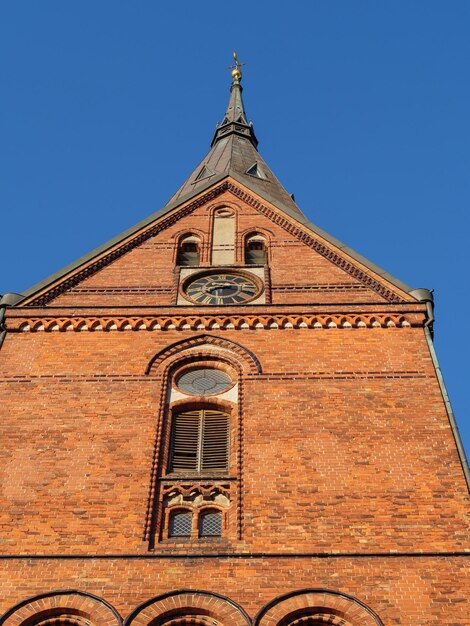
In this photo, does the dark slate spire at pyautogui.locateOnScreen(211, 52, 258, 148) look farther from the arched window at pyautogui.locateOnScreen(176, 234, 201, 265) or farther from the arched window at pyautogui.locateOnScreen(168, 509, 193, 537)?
the arched window at pyautogui.locateOnScreen(168, 509, 193, 537)

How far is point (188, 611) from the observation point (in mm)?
11125

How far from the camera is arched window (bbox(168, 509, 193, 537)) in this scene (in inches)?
489

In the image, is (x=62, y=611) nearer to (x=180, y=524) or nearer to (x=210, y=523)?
(x=180, y=524)

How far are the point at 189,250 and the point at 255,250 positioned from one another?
3.98 feet

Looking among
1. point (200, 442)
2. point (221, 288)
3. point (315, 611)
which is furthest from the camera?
point (221, 288)

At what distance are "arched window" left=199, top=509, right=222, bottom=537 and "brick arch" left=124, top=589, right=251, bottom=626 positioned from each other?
1249mm

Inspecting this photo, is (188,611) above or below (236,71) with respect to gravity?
below

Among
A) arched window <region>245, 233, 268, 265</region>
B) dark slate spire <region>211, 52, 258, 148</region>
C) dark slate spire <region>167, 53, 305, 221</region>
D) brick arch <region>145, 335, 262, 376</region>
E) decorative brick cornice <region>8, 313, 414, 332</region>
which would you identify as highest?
dark slate spire <region>211, 52, 258, 148</region>

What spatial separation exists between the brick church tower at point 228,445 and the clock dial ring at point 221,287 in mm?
49

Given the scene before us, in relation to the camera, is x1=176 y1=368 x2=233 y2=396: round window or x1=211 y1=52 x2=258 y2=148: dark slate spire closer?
x1=176 y1=368 x2=233 y2=396: round window

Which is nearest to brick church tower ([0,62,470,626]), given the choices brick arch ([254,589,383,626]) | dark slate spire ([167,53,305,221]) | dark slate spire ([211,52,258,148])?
brick arch ([254,589,383,626])

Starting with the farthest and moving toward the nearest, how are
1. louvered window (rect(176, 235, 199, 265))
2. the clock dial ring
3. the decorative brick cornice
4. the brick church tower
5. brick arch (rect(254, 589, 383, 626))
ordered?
louvered window (rect(176, 235, 199, 265)) < the clock dial ring < the decorative brick cornice < the brick church tower < brick arch (rect(254, 589, 383, 626))

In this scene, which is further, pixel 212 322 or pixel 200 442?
pixel 212 322

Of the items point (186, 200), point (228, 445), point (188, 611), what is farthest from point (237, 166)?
point (188, 611)
